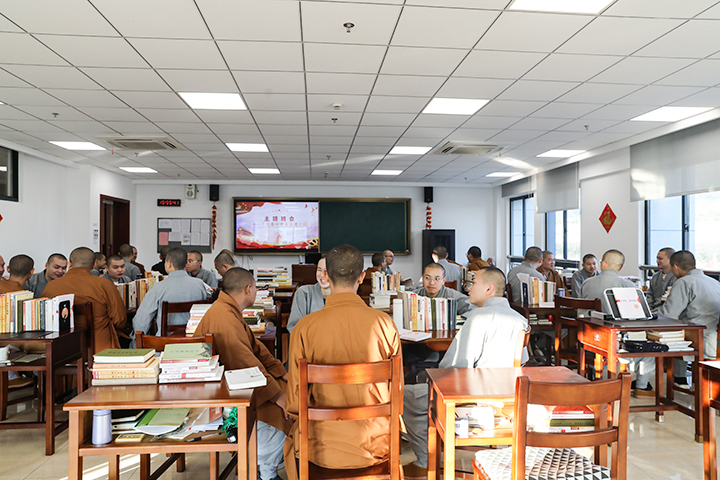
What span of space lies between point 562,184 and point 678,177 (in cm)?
277

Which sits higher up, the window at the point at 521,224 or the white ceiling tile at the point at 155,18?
the white ceiling tile at the point at 155,18

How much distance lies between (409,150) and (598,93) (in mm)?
3211

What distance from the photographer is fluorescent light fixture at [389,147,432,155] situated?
7.22 m

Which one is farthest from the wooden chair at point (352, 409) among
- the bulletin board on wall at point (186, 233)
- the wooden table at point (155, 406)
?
the bulletin board on wall at point (186, 233)

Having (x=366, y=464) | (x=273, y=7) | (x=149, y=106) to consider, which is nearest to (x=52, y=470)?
(x=366, y=464)

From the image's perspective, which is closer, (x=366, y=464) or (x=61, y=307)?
(x=366, y=464)

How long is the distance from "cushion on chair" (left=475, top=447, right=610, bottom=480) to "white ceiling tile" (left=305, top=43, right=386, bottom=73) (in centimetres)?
288

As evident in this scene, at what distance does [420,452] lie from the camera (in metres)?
2.88

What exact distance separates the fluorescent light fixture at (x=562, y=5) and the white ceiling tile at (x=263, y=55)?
5.20 feet

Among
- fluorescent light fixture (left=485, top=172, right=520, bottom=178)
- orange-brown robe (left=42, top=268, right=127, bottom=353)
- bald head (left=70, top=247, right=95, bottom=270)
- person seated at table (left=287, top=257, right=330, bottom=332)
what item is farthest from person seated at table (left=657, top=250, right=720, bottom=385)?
fluorescent light fixture (left=485, top=172, right=520, bottom=178)

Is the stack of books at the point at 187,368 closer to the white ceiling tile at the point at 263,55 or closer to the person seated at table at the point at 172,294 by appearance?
the person seated at table at the point at 172,294

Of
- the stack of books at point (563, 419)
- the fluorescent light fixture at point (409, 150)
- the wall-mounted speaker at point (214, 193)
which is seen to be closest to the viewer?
the stack of books at point (563, 419)

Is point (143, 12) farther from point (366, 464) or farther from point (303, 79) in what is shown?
point (366, 464)

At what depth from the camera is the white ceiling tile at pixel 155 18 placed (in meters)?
2.86
